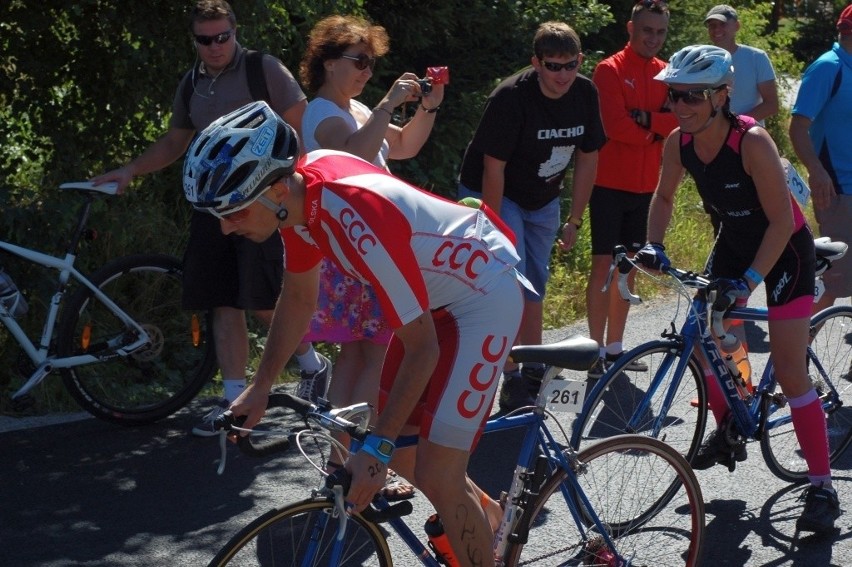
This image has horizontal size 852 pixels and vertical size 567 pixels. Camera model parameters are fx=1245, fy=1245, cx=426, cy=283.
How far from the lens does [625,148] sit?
24.8ft

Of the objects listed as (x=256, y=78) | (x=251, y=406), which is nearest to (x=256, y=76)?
(x=256, y=78)

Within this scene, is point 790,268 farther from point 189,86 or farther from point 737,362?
point 189,86

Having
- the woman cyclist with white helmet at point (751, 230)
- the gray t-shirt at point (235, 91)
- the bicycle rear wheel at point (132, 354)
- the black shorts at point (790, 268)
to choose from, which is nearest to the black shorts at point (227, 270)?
the bicycle rear wheel at point (132, 354)

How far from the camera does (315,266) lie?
3.88 meters

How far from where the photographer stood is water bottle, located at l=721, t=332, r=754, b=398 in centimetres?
538

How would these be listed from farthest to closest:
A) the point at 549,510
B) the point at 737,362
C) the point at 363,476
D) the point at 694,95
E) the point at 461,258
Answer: the point at 737,362, the point at 694,95, the point at 549,510, the point at 461,258, the point at 363,476

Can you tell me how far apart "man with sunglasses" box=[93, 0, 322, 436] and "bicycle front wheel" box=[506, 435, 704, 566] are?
199 centimetres

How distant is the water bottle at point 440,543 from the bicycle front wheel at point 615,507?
21cm

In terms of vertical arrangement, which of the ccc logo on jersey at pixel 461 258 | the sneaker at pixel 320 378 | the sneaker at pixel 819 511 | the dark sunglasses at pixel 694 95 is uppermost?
the dark sunglasses at pixel 694 95

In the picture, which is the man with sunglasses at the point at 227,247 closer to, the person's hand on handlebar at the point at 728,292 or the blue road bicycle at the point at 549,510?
the blue road bicycle at the point at 549,510

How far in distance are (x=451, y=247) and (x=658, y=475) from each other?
129 cm

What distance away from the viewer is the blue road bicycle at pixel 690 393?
5.16 m

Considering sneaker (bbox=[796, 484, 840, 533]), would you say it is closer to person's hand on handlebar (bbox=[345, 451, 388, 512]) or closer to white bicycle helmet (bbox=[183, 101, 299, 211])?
person's hand on handlebar (bbox=[345, 451, 388, 512])

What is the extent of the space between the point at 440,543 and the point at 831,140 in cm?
463
